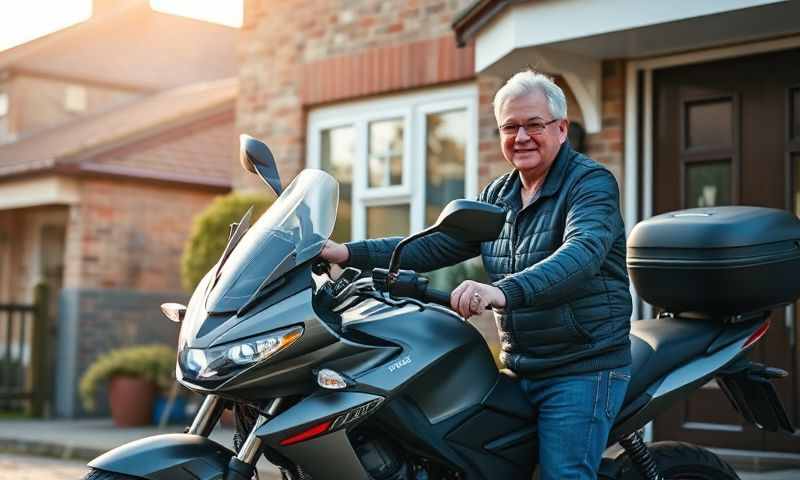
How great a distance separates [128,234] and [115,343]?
134cm

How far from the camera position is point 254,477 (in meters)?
3.21

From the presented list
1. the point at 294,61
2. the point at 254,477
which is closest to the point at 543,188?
the point at 254,477

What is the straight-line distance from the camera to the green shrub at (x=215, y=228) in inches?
400

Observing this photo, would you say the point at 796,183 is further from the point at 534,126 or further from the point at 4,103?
the point at 4,103

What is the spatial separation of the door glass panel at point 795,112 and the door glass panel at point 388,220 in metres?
3.26

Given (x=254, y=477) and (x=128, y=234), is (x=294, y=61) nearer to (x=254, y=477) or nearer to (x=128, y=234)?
(x=128, y=234)

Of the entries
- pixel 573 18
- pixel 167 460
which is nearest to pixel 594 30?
pixel 573 18

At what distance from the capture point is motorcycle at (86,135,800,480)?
3.02 metres

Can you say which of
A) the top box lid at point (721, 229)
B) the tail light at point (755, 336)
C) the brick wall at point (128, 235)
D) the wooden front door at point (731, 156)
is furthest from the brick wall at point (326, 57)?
the tail light at point (755, 336)

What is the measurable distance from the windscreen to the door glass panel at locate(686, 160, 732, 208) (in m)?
4.72

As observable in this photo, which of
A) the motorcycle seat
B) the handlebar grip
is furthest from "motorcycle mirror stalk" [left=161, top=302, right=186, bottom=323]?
the motorcycle seat

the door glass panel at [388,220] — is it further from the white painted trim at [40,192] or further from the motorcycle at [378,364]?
the motorcycle at [378,364]

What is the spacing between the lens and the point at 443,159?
9250 millimetres

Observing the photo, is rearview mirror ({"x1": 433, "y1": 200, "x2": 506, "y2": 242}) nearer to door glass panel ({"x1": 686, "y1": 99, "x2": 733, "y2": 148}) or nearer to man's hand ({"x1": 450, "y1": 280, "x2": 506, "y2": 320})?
man's hand ({"x1": 450, "y1": 280, "x2": 506, "y2": 320})
